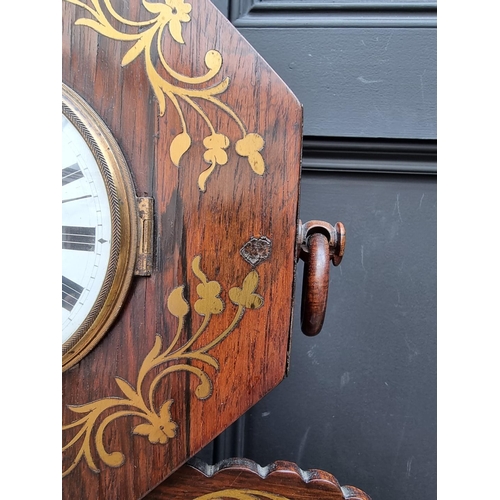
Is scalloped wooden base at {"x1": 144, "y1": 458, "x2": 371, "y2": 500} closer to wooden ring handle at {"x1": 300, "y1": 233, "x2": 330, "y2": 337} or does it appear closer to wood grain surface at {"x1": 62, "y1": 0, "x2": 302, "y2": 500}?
wood grain surface at {"x1": 62, "y1": 0, "x2": 302, "y2": 500}

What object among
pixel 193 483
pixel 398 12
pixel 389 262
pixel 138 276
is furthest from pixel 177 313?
pixel 398 12

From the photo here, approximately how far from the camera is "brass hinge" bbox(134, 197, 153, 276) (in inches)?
14.1

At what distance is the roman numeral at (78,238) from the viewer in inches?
13.7

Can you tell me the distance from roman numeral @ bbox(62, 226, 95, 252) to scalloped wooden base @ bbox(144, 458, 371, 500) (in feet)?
0.65

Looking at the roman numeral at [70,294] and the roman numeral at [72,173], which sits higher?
the roman numeral at [72,173]

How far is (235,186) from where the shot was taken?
36 cm

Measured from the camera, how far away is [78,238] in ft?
1.14

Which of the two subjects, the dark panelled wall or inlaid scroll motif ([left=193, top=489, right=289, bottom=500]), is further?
the dark panelled wall

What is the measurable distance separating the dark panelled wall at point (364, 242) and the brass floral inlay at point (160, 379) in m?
0.21

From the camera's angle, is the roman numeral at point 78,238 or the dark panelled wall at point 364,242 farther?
the dark panelled wall at point 364,242

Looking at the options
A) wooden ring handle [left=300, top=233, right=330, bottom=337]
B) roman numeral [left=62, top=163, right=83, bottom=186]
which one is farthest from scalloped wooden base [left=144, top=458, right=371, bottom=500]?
roman numeral [left=62, top=163, right=83, bottom=186]

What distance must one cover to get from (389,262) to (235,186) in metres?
0.27

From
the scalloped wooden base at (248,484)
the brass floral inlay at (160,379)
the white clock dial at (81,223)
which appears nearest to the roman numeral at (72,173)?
the white clock dial at (81,223)

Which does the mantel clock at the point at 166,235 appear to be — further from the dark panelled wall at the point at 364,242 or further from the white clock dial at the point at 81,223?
the dark panelled wall at the point at 364,242
